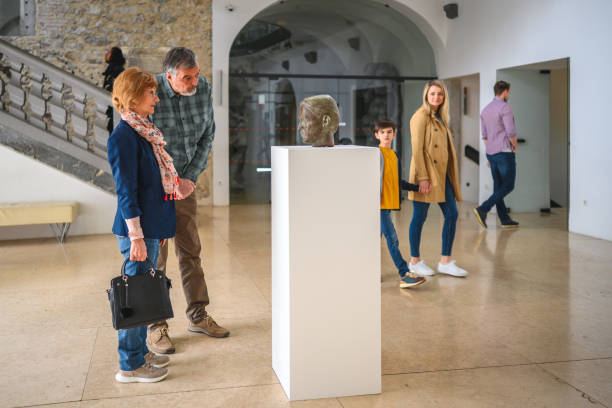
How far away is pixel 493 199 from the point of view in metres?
8.04

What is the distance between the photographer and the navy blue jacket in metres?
2.68

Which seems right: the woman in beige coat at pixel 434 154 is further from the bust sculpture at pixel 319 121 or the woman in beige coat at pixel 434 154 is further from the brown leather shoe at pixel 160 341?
the brown leather shoe at pixel 160 341

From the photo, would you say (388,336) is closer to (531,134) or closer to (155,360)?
(155,360)

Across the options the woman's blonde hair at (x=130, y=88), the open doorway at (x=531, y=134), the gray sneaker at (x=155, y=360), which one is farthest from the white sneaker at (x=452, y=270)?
the open doorway at (x=531, y=134)

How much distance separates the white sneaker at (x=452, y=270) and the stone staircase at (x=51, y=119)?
411 cm

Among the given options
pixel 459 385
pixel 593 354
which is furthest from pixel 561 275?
pixel 459 385

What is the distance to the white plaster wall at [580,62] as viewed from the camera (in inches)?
287

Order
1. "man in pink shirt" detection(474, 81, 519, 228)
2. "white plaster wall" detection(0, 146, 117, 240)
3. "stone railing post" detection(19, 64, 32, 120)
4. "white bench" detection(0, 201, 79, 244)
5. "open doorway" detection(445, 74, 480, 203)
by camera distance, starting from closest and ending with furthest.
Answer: "white bench" detection(0, 201, 79, 244), "white plaster wall" detection(0, 146, 117, 240), "stone railing post" detection(19, 64, 32, 120), "man in pink shirt" detection(474, 81, 519, 228), "open doorway" detection(445, 74, 480, 203)

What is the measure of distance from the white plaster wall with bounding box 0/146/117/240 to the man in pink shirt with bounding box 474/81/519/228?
4.65m

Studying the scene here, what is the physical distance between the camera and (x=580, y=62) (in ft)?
25.1

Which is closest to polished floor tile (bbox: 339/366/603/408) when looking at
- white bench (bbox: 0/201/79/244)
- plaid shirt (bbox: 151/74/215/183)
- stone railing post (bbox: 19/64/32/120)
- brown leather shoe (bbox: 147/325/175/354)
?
brown leather shoe (bbox: 147/325/175/354)

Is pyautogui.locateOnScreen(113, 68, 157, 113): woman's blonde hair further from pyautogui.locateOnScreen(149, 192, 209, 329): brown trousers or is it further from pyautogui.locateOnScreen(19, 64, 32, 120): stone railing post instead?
pyautogui.locateOnScreen(19, 64, 32, 120): stone railing post

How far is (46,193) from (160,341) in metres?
4.36

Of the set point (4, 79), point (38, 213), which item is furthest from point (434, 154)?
point (4, 79)
